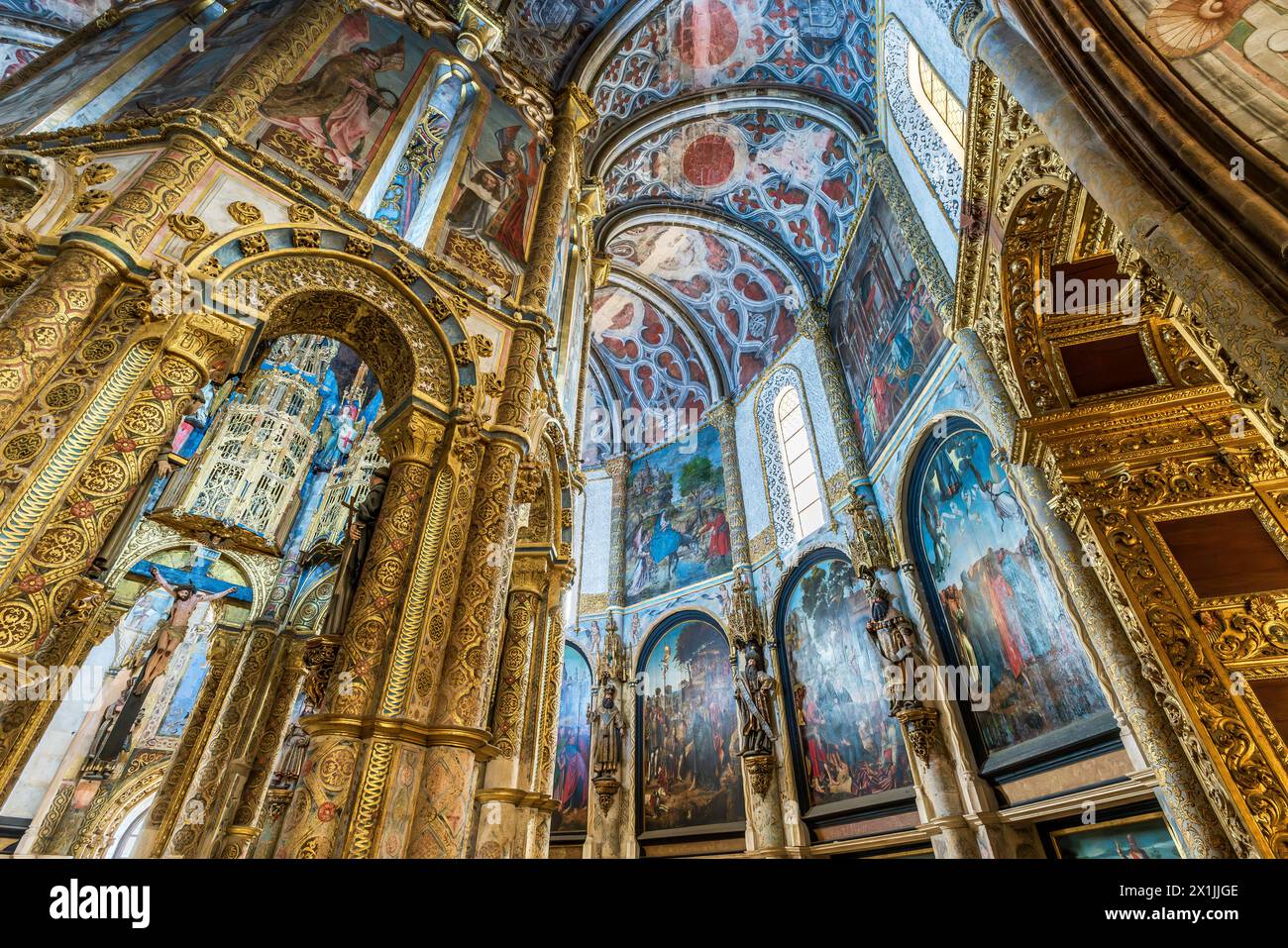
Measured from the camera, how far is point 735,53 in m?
13.0

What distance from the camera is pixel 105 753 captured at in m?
12.7

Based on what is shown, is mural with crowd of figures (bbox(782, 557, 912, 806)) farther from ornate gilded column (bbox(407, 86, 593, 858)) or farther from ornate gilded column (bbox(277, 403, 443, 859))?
ornate gilded column (bbox(277, 403, 443, 859))

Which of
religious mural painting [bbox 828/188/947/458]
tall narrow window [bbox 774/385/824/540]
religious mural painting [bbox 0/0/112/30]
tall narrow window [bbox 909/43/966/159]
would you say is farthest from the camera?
tall narrow window [bbox 774/385/824/540]

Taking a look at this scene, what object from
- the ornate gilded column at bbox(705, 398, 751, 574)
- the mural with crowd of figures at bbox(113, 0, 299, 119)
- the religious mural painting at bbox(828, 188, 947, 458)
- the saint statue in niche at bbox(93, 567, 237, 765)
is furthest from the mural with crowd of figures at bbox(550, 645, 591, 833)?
the mural with crowd of figures at bbox(113, 0, 299, 119)

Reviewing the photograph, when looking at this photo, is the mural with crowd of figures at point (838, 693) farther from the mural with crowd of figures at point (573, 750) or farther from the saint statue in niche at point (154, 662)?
the saint statue in niche at point (154, 662)

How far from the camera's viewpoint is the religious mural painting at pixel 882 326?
1023 centimetres

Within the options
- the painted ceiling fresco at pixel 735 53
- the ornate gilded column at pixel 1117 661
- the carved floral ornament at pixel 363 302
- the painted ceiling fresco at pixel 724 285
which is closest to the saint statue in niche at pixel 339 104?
the carved floral ornament at pixel 363 302

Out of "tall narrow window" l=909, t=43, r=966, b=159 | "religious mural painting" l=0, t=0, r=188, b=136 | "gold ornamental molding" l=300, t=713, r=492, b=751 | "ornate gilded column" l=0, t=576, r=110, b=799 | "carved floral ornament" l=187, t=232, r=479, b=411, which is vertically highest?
"tall narrow window" l=909, t=43, r=966, b=159

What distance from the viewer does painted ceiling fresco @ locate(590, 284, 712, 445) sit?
712 inches

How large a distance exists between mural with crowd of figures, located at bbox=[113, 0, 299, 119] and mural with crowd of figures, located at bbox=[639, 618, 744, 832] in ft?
41.1

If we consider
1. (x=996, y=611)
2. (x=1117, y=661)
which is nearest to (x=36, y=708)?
(x=1117, y=661)

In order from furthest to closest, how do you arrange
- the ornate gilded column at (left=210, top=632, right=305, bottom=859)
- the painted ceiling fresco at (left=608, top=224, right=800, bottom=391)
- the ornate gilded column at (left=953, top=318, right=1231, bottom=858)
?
the painted ceiling fresco at (left=608, top=224, right=800, bottom=391) < the ornate gilded column at (left=210, top=632, right=305, bottom=859) < the ornate gilded column at (left=953, top=318, right=1231, bottom=858)

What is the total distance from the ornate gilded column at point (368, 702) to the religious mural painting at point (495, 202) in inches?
114
